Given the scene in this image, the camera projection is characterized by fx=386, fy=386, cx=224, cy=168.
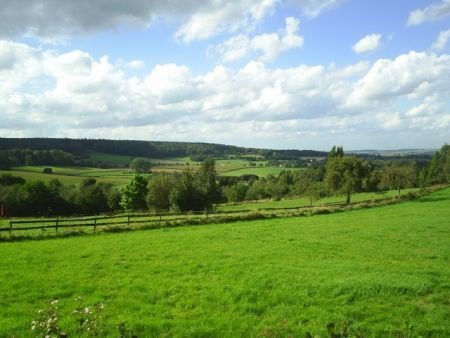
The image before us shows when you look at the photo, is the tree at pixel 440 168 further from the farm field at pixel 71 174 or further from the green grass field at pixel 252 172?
the farm field at pixel 71 174

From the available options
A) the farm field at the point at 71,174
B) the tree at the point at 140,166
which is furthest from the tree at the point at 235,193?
the tree at the point at 140,166

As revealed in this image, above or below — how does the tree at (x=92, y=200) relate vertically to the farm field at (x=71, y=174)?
below

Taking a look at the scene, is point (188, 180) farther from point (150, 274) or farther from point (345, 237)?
point (150, 274)

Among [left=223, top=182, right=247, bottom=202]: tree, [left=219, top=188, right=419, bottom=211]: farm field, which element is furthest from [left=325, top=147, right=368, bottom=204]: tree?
[left=223, top=182, right=247, bottom=202]: tree

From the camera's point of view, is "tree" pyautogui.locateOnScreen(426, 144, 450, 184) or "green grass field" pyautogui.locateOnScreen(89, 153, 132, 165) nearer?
"tree" pyautogui.locateOnScreen(426, 144, 450, 184)

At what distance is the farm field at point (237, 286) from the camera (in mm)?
9523

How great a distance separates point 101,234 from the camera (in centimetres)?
2964

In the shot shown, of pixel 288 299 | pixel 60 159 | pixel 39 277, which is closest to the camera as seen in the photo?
pixel 288 299

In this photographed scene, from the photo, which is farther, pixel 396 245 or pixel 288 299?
pixel 396 245

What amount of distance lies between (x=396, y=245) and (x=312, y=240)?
468 cm

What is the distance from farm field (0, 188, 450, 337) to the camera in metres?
9.52

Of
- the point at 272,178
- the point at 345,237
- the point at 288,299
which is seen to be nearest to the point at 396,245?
the point at 345,237

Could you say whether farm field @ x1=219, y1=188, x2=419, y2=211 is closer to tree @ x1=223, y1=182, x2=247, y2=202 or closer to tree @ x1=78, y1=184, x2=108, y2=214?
tree @ x1=78, y1=184, x2=108, y2=214

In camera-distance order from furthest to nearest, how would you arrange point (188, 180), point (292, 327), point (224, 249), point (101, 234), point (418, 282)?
point (188, 180) < point (101, 234) < point (224, 249) < point (418, 282) < point (292, 327)
